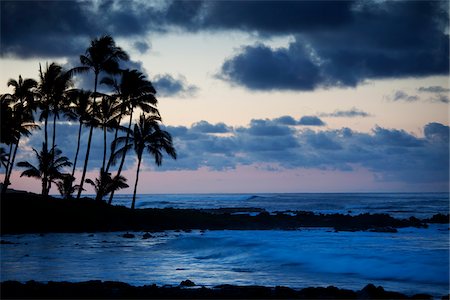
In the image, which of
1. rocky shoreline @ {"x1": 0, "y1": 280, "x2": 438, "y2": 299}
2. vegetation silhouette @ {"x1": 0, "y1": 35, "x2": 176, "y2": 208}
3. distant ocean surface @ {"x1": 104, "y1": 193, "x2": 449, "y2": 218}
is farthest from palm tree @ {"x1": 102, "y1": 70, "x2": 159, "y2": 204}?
distant ocean surface @ {"x1": 104, "y1": 193, "x2": 449, "y2": 218}

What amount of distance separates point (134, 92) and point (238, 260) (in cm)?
1766

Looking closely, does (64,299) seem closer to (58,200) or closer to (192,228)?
(58,200)

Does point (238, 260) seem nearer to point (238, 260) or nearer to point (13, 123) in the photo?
point (238, 260)

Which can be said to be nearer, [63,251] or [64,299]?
[64,299]

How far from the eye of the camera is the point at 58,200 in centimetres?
3008

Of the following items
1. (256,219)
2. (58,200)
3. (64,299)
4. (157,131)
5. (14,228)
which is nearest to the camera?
(64,299)

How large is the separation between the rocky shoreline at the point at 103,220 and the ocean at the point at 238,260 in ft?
6.54

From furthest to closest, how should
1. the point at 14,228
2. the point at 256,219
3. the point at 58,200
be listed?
1. the point at 256,219
2. the point at 58,200
3. the point at 14,228

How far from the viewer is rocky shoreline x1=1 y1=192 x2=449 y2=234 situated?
2747 cm

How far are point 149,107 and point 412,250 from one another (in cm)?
2075

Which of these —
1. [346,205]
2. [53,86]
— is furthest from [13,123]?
[346,205]

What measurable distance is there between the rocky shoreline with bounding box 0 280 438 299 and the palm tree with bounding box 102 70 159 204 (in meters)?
22.7

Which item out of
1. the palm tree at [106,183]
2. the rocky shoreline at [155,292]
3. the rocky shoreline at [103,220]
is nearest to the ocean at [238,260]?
the rocky shoreline at [155,292]

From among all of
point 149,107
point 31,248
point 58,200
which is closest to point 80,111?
point 149,107
